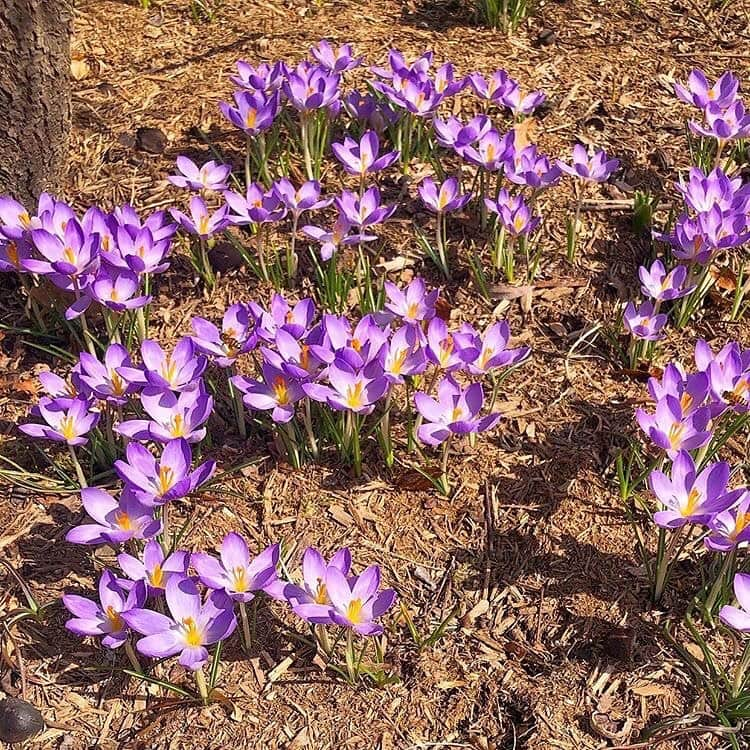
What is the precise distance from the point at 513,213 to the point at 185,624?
1.54 meters

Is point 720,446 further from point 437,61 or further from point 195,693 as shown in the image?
point 437,61

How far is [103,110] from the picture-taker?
349 centimetres

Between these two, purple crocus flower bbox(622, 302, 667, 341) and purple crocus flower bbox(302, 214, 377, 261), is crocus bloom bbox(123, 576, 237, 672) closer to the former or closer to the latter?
purple crocus flower bbox(302, 214, 377, 261)

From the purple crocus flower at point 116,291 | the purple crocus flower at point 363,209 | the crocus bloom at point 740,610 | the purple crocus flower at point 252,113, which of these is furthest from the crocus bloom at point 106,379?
the crocus bloom at point 740,610

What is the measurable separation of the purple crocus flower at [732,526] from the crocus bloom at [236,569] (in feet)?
2.94

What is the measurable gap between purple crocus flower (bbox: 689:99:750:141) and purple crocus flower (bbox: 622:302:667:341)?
0.72m

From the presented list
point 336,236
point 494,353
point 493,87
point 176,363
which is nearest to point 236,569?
point 176,363

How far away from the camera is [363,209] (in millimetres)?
2750

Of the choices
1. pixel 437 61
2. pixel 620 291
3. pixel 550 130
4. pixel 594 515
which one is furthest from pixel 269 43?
pixel 594 515

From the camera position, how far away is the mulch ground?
1.98m

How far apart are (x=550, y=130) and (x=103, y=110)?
5.53ft

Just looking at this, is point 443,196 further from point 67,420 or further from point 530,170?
point 67,420

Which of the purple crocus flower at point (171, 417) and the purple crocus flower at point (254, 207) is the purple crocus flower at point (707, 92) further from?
the purple crocus flower at point (171, 417)

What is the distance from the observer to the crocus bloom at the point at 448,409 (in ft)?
7.14
